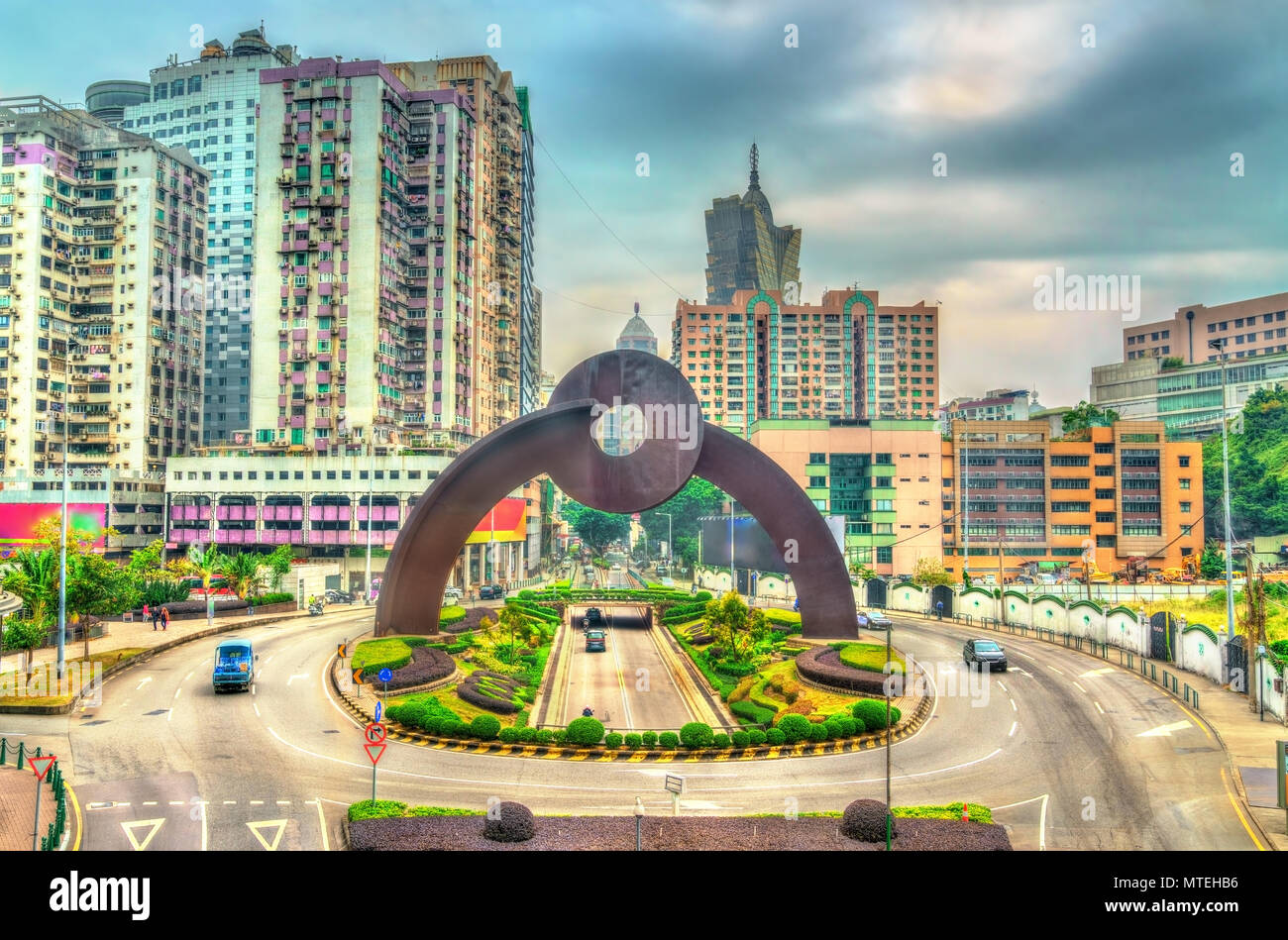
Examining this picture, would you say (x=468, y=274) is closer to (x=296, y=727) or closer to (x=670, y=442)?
(x=670, y=442)

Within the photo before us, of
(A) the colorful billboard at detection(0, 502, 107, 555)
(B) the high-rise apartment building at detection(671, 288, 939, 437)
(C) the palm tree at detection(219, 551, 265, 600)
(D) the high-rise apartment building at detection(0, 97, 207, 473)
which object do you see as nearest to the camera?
(C) the palm tree at detection(219, 551, 265, 600)

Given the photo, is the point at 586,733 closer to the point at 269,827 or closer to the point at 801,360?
the point at 269,827

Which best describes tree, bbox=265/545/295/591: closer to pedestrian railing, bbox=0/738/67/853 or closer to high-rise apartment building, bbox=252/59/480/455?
high-rise apartment building, bbox=252/59/480/455

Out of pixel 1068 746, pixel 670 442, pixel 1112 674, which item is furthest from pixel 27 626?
pixel 1112 674

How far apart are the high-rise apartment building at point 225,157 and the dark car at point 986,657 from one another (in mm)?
109873

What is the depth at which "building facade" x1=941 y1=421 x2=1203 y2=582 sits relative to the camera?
309 ft

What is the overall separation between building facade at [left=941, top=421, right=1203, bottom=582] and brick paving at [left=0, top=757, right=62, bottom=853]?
283 feet

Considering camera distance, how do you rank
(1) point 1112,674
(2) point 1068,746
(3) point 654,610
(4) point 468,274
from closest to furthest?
(2) point 1068,746 < (1) point 1112,674 < (3) point 654,610 < (4) point 468,274

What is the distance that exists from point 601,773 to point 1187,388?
386 ft

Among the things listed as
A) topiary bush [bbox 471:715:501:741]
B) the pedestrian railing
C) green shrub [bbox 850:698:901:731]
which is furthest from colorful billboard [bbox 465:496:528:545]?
the pedestrian railing

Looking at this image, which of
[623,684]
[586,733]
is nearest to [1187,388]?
[623,684]

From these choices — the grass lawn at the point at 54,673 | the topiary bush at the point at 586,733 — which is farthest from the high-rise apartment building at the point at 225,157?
the topiary bush at the point at 586,733

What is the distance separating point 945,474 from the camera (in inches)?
3782
